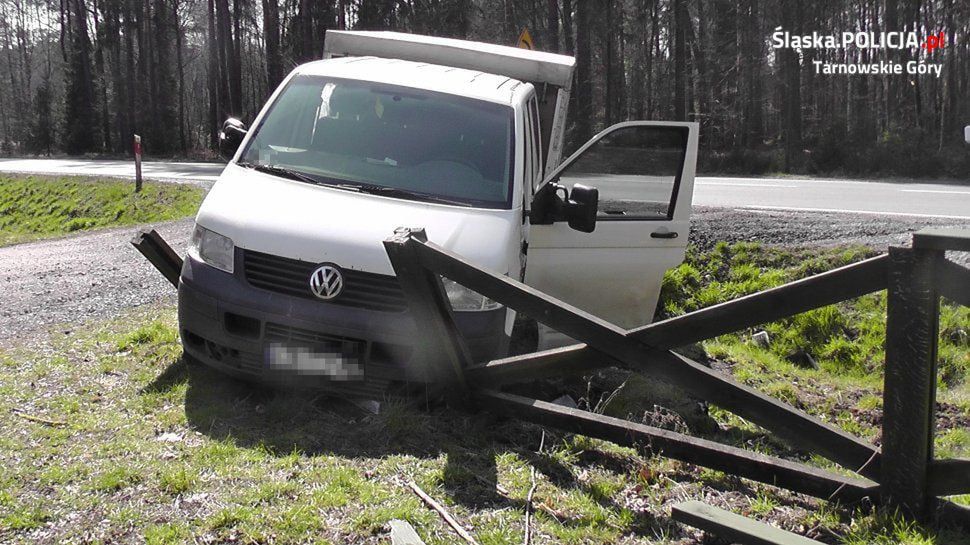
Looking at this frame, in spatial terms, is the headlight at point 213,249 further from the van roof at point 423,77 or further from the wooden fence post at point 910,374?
the wooden fence post at point 910,374

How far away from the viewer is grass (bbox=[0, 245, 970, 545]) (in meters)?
3.49

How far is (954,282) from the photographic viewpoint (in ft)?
10.6

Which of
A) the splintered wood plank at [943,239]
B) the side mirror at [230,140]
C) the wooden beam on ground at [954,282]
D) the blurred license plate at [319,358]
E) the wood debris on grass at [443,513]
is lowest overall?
the wood debris on grass at [443,513]

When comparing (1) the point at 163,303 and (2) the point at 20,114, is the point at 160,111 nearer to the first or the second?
(2) the point at 20,114

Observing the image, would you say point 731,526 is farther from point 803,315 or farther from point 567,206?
point 803,315

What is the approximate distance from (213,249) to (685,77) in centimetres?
3436

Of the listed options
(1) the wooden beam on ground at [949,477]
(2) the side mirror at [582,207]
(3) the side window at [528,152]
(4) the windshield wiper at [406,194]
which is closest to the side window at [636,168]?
(3) the side window at [528,152]

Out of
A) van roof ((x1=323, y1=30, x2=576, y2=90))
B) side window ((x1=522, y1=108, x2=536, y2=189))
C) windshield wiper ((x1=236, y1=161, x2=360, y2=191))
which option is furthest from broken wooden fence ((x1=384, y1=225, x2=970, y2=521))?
van roof ((x1=323, y1=30, x2=576, y2=90))

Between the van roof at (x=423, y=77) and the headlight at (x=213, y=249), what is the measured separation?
1626 millimetres

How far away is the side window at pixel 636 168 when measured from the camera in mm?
6398

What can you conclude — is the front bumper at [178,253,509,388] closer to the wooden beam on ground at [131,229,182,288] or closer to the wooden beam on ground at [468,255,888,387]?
the wooden beam on ground at [468,255,888,387]

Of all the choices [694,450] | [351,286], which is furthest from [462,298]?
[694,450]

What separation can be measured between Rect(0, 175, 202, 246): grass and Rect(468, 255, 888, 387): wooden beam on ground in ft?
41.5

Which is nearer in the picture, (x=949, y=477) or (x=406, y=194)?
(x=949, y=477)
